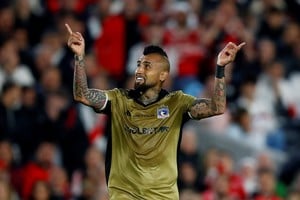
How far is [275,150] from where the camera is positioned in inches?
774

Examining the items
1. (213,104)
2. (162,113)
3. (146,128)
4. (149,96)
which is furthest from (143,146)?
(213,104)

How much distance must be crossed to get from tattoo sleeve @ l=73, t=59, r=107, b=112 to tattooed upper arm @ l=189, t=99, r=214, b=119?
87 cm

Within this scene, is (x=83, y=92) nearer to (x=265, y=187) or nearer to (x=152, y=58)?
(x=152, y=58)

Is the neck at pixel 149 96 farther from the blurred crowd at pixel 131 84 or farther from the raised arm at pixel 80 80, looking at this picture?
the blurred crowd at pixel 131 84

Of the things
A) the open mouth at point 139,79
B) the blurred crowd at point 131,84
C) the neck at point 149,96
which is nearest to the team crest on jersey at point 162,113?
the neck at point 149,96

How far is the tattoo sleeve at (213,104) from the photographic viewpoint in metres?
11.5

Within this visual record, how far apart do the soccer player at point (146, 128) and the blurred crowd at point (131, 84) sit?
4093mm

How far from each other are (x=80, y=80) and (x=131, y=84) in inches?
263

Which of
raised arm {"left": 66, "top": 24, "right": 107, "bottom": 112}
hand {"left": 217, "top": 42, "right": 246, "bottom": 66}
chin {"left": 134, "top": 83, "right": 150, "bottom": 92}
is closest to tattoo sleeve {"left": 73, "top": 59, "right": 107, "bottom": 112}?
raised arm {"left": 66, "top": 24, "right": 107, "bottom": 112}

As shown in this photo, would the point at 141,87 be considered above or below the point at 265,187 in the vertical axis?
above

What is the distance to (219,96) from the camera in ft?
37.9

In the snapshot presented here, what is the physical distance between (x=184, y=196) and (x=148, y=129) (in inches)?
202

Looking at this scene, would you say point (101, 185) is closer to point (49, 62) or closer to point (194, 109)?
point (49, 62)

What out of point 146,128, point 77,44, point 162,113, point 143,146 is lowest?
point 143,146
